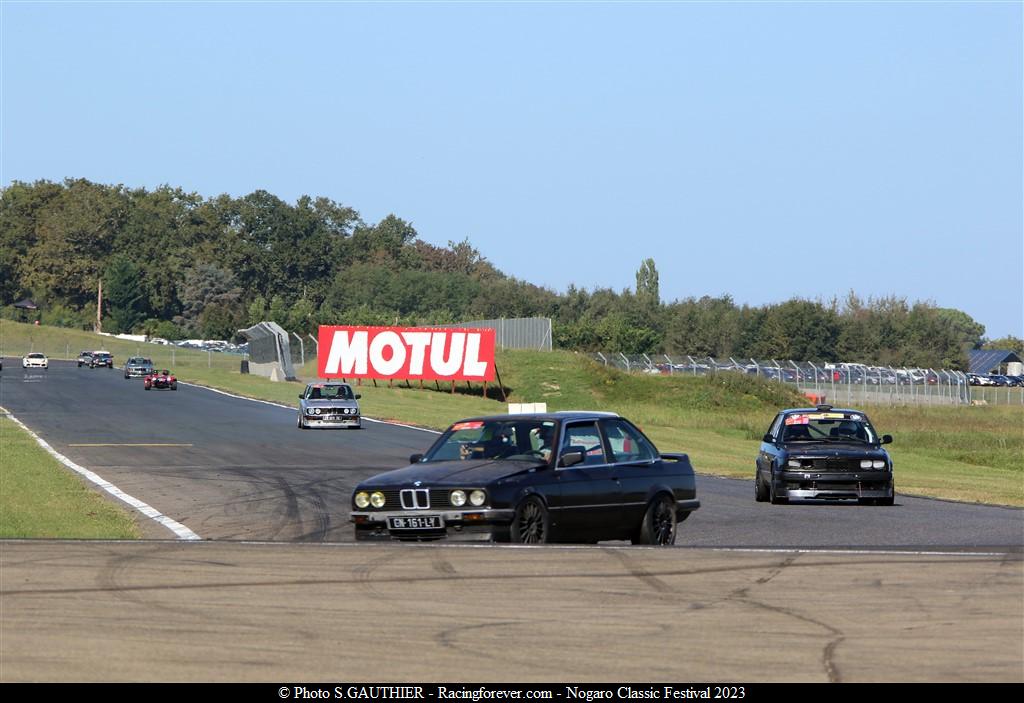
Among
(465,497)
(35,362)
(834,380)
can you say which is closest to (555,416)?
(465,497)

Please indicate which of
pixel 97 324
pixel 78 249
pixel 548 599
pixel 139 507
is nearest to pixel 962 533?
pixel 548 599

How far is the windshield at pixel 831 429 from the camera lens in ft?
74.2

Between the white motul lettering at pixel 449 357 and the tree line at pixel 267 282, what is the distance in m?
65.1

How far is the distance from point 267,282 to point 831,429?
562 ft

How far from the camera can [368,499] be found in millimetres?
14672

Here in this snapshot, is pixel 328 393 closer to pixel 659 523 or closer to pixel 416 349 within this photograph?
pixel 416 349

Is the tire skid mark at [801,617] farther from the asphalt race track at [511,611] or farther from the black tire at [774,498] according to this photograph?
the black tire at [774,498]

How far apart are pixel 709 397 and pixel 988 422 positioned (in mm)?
15164

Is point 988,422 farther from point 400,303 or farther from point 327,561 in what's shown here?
point 400,303

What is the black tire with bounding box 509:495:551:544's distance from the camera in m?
14.1

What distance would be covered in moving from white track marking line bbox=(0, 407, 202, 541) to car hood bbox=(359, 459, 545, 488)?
2751 mm

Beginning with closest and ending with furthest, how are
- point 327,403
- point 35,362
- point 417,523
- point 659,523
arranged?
point 417,523 → point 659,523 → point 327,403 → point 35,362

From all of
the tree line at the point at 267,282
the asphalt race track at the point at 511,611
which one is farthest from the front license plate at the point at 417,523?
the tree line at the point at 267,282

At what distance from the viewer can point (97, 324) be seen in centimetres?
17862
